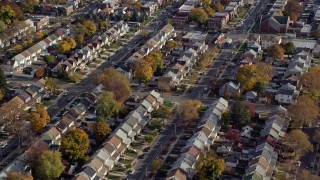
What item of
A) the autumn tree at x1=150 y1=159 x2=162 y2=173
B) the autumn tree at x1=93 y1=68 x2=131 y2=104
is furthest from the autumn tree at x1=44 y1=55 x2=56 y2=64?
the autumn tree at x1=150 y1=159 x2=162 y2=173

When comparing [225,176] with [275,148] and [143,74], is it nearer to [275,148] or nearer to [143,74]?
[275,148]

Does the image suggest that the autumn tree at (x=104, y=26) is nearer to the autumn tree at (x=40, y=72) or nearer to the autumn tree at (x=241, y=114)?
the autumn tree at (x=40, y=72)

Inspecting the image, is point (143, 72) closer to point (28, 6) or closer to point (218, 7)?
point (218, 7)

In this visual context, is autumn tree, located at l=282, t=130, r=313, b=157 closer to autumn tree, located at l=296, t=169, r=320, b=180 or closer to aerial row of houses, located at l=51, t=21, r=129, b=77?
autumn tree, located at l=296, t=169, r=320, b=180

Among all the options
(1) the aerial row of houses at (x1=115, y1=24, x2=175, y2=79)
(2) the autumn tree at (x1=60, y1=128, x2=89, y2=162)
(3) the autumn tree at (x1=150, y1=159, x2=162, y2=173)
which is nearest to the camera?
(3) the autumn tree at (x1=150, y1=159, x2=162, y2=173)

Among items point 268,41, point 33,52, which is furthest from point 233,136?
point 33,52

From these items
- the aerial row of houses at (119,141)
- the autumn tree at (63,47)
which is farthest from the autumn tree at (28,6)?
the aerial row of houses at (119,141)
